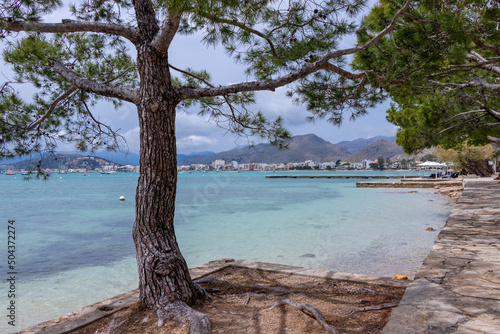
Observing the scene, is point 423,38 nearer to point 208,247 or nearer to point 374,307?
point 374,307

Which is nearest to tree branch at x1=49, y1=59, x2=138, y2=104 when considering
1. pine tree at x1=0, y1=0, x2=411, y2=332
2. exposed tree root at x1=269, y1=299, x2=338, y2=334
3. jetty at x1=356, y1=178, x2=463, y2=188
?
pine tree at x1=0, y1=0, x2=411, y2=332

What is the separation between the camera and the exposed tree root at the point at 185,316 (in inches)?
79.3

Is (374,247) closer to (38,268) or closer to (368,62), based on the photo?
(368,62)

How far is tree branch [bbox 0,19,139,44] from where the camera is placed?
2312mm

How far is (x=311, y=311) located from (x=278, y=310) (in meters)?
0.26

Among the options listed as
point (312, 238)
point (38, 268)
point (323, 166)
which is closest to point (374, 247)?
point (312, 238)

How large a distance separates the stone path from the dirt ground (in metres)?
0.24

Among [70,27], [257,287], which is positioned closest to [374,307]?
[257,287]

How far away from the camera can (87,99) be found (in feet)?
12.4

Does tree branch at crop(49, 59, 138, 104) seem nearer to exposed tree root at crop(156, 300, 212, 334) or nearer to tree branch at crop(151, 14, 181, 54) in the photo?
tree branch at crop(151, 14, 181, 54)

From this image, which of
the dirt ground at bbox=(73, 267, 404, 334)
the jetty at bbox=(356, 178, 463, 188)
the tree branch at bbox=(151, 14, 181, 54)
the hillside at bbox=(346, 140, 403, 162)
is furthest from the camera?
the hillside at bbox=(346, 140, 403, 162)

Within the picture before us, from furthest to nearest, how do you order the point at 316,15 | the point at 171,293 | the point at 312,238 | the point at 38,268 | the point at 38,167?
the point at 312,238
the point at 38,268
the point at 38,167
the point at 316,15
the point at 171,293

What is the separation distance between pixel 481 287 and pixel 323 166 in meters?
95.1

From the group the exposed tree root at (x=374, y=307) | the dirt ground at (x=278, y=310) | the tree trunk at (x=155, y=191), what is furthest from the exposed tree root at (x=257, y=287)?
the exposed tree root at (x=374, y=307)
